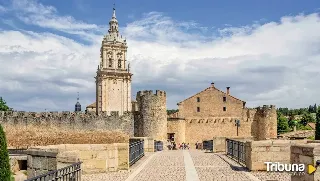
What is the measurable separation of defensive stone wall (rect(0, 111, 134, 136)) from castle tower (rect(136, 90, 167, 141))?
210cm

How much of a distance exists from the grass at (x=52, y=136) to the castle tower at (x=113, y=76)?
115ft

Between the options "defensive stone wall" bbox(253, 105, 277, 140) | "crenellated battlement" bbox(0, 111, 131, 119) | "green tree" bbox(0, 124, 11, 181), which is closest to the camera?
"green tree" bbox(0, 124, 11, 181)

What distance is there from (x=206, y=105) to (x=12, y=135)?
2491 centimetres

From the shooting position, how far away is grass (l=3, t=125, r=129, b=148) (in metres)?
37.3

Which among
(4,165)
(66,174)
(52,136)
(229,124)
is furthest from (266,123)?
(66,174)

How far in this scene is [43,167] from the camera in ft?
39.4

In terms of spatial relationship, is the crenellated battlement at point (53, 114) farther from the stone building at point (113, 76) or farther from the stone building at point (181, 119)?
the stone building at point (113, 76)

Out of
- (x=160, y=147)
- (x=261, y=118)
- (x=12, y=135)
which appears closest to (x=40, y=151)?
(x=160, y=147)

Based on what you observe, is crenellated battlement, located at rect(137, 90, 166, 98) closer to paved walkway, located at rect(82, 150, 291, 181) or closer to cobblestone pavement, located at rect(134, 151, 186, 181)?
cobblestone pavement, located at rect(134, 151, 186, 181)

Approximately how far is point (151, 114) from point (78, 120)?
7355mm

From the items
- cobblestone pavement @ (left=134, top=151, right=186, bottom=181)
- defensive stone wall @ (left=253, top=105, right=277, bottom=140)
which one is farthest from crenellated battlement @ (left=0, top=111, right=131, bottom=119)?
cobblestone pavement @ (left=134, top=151, right=186, bottom=181)

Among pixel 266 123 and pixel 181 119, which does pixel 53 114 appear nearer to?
pixel 181 119

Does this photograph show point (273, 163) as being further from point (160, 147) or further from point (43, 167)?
point (160, 147)

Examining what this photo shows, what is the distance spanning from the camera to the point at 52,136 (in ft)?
130
